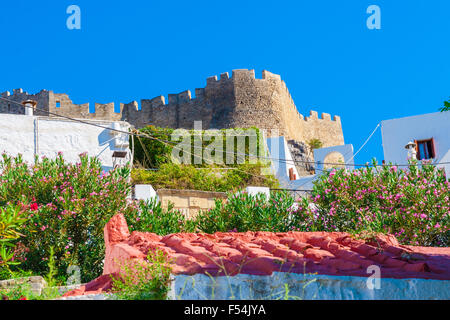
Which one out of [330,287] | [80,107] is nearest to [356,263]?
[330,287]

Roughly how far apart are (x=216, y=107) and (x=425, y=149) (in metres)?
23.2

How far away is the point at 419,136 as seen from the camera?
2067cm

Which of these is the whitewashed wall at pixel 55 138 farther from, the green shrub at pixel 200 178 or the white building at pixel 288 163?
the white building at pixel 288 163

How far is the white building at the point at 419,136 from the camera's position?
795 inches

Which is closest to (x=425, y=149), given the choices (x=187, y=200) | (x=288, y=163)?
(x=288, y=163)

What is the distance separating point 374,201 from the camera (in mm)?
10984

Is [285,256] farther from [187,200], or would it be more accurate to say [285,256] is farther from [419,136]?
[419,136]

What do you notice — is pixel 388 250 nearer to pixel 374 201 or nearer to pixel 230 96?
pixel 374 201

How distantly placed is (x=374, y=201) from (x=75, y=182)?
20.1 ft

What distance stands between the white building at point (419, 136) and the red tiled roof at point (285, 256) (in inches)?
599

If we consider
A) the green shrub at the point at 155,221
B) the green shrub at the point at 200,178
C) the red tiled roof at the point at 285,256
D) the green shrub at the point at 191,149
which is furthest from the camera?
the green shrub at the point at 191,149

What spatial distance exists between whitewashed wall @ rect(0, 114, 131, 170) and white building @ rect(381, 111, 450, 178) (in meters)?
11.4

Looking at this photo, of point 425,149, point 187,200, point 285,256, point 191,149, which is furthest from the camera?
point 191,149

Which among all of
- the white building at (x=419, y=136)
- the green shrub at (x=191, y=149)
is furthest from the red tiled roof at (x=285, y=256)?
the green shrub at (x=191, y=149)
